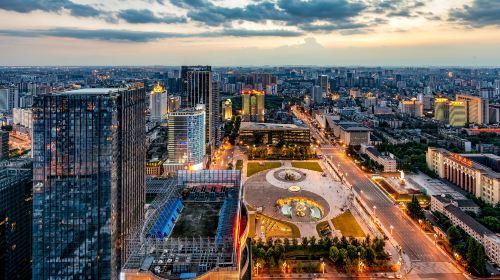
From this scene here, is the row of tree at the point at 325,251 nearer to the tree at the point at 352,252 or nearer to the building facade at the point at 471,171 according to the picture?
the tree at the point at 352,252

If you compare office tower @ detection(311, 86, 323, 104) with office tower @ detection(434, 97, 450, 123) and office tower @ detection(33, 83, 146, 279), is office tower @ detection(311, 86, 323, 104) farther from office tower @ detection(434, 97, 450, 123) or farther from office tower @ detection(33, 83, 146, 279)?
office tower @ detection(33, 83, 146, 279)

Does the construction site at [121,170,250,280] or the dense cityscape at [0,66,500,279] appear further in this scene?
the dense cityscape at [0,66,500,279]

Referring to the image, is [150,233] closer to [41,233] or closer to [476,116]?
[41,233]

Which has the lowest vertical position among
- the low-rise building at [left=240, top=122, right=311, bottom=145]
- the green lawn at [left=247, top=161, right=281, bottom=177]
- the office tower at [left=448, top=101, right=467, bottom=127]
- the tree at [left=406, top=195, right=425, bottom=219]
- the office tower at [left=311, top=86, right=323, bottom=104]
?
the tree at [left=406, top=195, right=425, bottom=219]


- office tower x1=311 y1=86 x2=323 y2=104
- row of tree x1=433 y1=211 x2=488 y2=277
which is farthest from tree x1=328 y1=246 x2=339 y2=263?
office tower x1=311 y1=86 x2=323 y2=104

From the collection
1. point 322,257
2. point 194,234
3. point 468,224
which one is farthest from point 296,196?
point 194,234

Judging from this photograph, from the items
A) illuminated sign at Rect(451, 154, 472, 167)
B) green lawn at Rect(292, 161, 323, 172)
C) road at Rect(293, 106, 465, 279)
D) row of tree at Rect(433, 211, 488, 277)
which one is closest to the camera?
row of tree at Rect(433, 211, 488, 277)

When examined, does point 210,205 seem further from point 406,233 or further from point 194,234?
point 406,233
